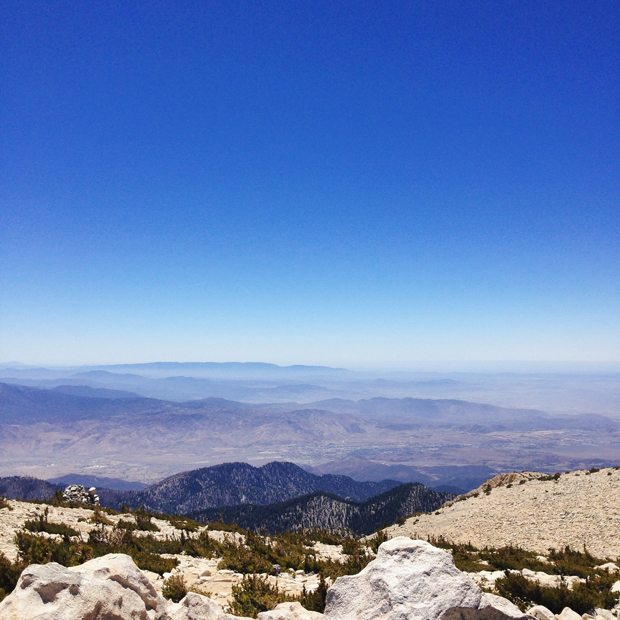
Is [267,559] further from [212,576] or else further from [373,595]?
[373,595]

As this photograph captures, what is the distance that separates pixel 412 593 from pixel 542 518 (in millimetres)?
21167

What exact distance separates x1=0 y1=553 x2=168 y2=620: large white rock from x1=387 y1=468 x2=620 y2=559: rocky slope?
1286 cm

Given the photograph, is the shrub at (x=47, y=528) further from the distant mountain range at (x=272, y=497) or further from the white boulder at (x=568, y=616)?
the white boulder at (x=568, y=616)

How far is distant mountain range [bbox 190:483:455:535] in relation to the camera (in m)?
67.4

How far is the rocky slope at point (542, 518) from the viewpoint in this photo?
1791 cm

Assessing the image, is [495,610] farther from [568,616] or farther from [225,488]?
[225,488]

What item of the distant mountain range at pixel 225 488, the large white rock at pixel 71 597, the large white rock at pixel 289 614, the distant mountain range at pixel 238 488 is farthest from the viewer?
the distant mountain range at pixel 238 488

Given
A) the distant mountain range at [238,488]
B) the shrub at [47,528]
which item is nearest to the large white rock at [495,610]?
the shrub at [47,528]

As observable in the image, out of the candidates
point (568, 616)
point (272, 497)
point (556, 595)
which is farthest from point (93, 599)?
point (272, 497)

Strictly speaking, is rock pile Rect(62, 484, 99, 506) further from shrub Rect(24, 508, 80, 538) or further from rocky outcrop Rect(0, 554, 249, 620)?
rocky outcrop Rect(0, 554, 249, 620)

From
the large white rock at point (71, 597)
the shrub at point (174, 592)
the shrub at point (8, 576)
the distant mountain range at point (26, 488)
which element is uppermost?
the large white rock at point (71, 597)

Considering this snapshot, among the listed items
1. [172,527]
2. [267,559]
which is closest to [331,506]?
[172,527]

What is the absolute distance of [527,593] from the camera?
8.11 m

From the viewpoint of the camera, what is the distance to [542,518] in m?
21.1
